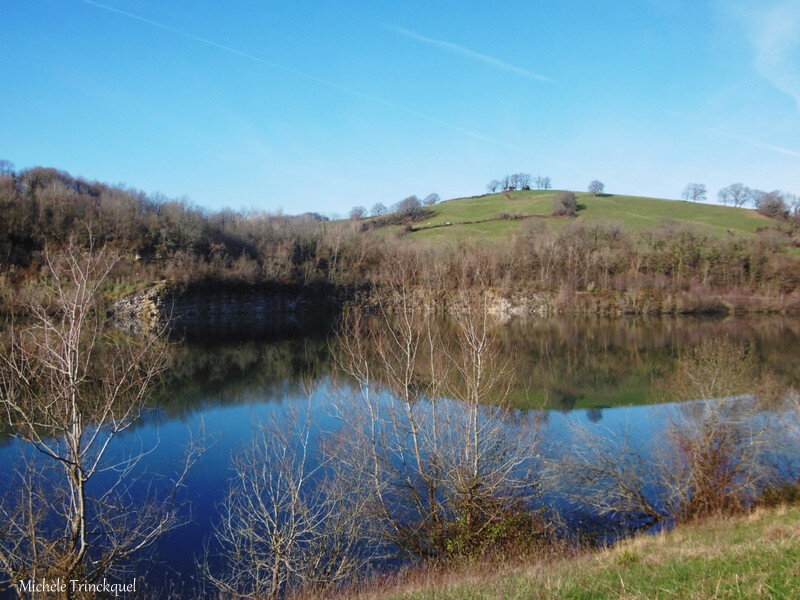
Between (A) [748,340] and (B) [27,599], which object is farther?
(A) [748,340]

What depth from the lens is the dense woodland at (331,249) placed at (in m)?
58.8

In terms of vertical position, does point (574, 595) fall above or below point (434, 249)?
below

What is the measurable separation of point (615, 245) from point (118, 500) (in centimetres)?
7656

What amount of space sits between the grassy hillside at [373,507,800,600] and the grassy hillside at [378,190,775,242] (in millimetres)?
75321

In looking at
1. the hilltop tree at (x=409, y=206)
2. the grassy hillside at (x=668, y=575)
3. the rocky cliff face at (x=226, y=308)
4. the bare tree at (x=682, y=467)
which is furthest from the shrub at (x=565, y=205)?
the grassy hillside at (x=668, y=575)

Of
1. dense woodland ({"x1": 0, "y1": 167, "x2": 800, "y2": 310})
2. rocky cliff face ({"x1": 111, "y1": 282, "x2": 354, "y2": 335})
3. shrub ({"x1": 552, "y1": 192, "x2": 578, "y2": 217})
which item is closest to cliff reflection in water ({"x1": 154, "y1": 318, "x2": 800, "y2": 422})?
rocky cliff face ({"x1": 111, "y1": 282, "x2": 354, "y2": 335})

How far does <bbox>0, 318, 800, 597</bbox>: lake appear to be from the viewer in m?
15.3

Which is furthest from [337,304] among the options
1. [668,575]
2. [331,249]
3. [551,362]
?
[668,575]

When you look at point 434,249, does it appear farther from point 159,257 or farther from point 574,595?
point 574,595

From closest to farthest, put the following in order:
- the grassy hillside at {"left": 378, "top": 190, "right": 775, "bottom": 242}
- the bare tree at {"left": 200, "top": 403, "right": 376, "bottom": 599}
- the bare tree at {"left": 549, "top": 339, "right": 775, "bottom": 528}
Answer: the bare tree at {"left": 200, "top": 403, "right": 376, "bottom": 599} < the bare tree at {"left": 549, "top": 339, "right": 775, "bottom": 528} < the grassy hillside at {"left": 378, "top": 190, "right": 775, "bottom": 242}

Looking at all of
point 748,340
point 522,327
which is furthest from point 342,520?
point 522,327

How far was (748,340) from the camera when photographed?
42.0 m

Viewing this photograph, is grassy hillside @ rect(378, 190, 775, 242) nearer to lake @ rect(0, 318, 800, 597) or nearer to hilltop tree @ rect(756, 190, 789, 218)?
hilltop tree @ rect(756, 190, 789, 218)

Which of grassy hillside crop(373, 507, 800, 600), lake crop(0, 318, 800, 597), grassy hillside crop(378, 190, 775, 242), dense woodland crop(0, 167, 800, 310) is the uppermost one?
grassy hillside crop(378, 190, 775, 242)
